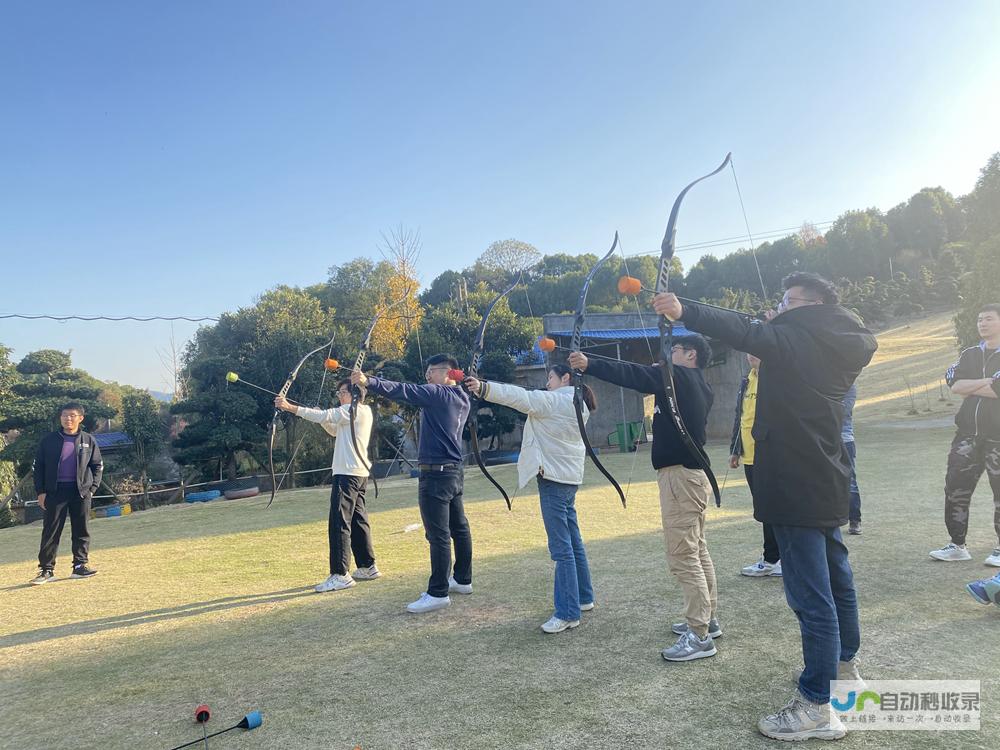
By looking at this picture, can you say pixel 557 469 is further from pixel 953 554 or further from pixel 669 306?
pixel 953 554

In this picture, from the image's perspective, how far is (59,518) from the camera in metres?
6.33

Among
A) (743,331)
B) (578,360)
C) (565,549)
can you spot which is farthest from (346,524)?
(743,331)

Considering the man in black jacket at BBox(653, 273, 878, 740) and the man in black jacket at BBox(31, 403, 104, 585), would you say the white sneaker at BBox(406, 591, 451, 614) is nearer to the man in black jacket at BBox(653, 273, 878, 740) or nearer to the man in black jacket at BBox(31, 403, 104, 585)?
the man in black jacket at BBox(653, 273, 878, 740)

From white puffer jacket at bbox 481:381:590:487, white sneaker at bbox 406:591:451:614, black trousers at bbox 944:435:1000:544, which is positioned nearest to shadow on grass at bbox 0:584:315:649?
white sneaker at bbox 406:591:451:614

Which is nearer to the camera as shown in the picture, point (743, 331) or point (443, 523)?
point (743, 331)

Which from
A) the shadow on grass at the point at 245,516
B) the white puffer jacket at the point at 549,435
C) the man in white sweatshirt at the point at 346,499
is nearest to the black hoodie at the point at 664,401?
the white puffer jacket at the point at 549,435

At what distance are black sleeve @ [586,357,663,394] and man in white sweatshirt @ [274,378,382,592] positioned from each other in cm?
228

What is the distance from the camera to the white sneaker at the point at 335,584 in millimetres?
5020

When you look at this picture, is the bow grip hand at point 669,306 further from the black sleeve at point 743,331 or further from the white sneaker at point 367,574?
the white sneaker at point 367,574

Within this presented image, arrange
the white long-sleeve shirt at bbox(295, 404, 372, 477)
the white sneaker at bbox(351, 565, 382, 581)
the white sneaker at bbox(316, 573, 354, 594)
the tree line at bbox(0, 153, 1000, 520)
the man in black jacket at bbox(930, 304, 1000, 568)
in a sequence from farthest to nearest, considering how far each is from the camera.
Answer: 1. the tree line at bbox(0, 153, 1000, 520)
2. the white sneaker at bbox(351, 565, 382, 581)
3. the white long-sleeve shirt at bbox(295, 404, 372, 477)
4. the white sneaker at bbox(316, 573, 354, 594)
5. the man in black jacket at bbox(930, 304, 1000, 568)

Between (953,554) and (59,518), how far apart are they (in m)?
8.03

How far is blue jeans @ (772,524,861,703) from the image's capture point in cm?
237

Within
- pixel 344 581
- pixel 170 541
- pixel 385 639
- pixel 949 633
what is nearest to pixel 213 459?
pixel 170 541

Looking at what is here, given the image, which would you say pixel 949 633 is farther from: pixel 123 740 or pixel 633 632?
pixel 123 740
